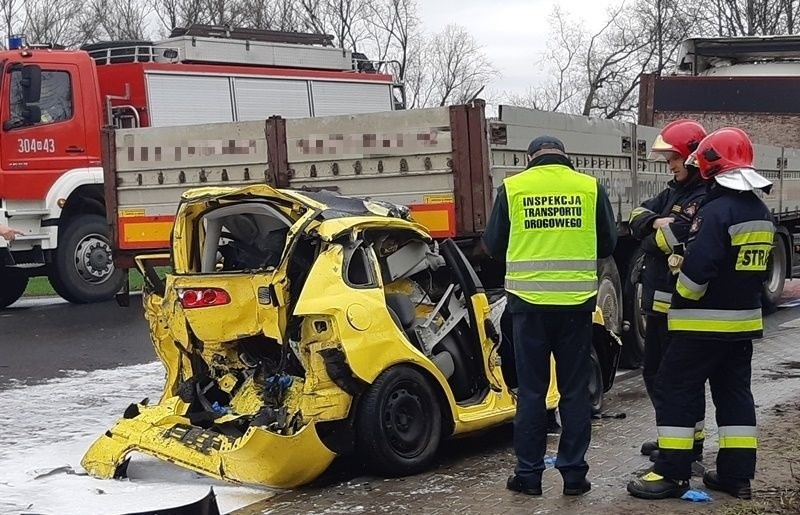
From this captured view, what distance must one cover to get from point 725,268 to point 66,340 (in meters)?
7.64

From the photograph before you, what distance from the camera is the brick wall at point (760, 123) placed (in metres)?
14.9

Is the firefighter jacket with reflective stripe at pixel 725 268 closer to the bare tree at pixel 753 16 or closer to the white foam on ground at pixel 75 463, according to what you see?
the white foam on ground at pixel 75 463

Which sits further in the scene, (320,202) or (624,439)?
(624,439)

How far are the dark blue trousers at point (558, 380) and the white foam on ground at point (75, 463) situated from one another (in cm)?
143

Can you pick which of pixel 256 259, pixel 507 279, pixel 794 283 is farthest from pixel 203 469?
pixel 794 283

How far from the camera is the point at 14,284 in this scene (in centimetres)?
1438

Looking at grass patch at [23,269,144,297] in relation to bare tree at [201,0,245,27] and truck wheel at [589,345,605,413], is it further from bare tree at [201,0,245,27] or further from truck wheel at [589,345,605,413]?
bare tree at [201,0,245,27]

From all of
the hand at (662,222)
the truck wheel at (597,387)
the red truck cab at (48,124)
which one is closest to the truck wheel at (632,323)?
the truck wheel at (597,387)

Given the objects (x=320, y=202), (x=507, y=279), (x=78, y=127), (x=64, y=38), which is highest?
(x=64, y=38)

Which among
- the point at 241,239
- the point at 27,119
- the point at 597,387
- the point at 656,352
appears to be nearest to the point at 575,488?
the point at 656,352

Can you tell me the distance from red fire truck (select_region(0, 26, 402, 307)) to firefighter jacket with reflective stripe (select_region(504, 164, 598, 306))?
870 centimetres

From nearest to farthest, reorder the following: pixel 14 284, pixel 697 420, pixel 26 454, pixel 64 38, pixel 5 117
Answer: pixel 697 420 → pixel 26 454 → pixel 5 117 → pixel 14 284 → pixel 64 38

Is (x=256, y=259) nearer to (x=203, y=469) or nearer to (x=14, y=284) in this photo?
(x=203, y=469)

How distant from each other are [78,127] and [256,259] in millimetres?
7803
